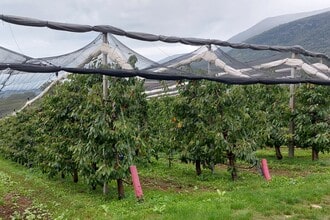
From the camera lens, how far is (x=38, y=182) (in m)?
10.7

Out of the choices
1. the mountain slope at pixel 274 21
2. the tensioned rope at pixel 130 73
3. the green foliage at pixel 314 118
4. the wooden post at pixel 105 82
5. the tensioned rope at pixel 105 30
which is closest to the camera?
the tensioned rope at pixel 130 73

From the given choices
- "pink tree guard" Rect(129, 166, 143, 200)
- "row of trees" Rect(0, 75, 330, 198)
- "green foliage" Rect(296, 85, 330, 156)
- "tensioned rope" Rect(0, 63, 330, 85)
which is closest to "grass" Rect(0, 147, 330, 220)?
"pink tree guard" Rect(129, 166, 143, 200)

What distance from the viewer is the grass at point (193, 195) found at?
5867mm

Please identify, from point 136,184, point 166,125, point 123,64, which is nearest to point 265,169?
point 166,125

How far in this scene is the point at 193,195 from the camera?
24.7 feet

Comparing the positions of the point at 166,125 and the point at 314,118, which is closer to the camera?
the point at 166,125

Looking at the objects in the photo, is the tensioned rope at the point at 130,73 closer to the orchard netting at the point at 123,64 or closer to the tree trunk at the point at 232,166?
the orchard netting at the point at 123,64

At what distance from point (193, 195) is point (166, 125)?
379 cm

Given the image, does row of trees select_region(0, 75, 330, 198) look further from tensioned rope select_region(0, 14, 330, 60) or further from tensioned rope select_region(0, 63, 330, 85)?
tensioned rope select_region(0, 63, 330, 85)

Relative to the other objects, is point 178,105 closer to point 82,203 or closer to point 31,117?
point 82,203

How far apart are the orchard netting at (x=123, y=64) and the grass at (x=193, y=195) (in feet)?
5.99

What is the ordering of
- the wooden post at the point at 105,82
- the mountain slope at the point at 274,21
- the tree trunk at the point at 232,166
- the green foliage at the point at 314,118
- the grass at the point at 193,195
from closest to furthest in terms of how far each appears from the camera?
the grass at the point at 193,195 → the wooden post at the point at 105,82 → the tree trunk at the point at 232,166 → the green foliage at the point at 314,118 → the mountain slope at the point at 274,21

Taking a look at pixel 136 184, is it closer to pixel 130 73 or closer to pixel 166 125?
pixel 130 73

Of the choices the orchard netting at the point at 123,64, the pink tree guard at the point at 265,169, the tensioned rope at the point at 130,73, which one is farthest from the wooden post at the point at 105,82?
the pink tree guard at the point at 265,169
